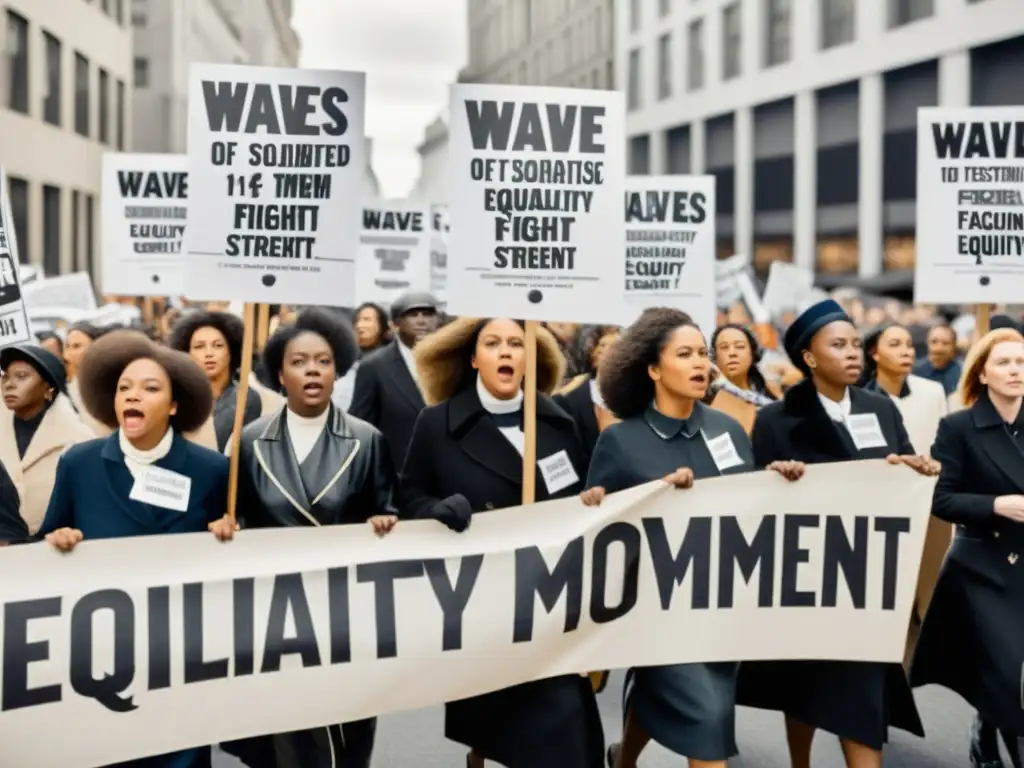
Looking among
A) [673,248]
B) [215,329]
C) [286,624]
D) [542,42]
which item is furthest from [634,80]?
[286,624]

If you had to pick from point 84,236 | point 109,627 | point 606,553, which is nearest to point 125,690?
point 109,627

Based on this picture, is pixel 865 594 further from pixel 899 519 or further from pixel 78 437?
pixel 78 437

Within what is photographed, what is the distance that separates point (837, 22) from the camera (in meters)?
38.2

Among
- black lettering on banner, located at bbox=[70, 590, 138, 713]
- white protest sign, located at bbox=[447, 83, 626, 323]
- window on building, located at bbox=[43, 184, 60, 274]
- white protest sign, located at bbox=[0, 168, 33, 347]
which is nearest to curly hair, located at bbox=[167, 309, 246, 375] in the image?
white protest sign, located at bbox=[0, 168, 33, 347]

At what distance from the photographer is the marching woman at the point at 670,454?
4.83 metres

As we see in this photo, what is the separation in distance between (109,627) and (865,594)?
251cm

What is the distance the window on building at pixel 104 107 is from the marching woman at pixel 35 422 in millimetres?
31883

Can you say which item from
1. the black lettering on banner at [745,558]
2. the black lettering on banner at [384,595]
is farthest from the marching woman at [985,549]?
the black lettering on banner at [384,595]

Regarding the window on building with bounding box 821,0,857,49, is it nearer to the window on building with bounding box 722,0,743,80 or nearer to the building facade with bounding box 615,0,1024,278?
the building facade with bounding box 615,0,1024,278

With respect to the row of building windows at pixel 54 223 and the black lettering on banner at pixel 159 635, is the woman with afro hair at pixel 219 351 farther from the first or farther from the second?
the row of building windows at pixel 54 223

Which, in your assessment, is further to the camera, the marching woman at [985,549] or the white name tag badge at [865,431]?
the white name tag badge at [865,431]

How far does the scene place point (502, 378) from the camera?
17.9ft

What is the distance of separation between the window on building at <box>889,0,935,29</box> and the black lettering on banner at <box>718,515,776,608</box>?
3094 centimetres

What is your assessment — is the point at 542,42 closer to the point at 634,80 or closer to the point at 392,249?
the point at 634,80
